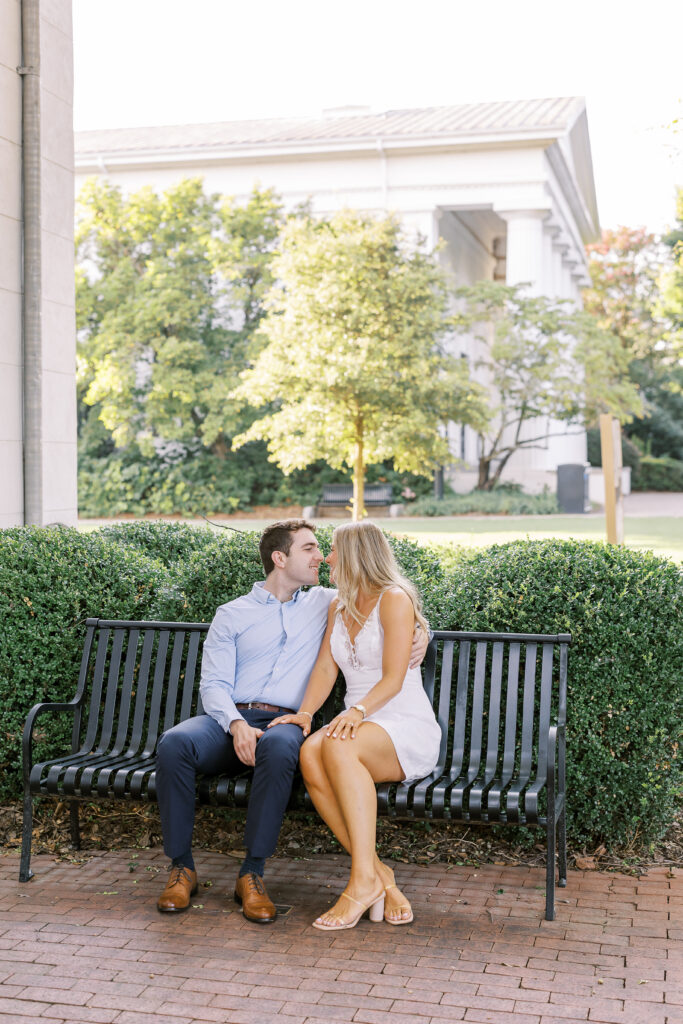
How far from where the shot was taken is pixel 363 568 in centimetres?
454

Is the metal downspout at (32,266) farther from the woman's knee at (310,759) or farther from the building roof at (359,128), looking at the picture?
the building roof at (359,128)

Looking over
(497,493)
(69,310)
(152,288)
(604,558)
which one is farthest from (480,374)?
(604,558)

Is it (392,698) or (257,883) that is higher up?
(392,698)

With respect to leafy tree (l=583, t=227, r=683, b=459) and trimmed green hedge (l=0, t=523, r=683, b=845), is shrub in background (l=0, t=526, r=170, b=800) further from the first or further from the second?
leafy tree (l=583, t=227, r=683, b=459)

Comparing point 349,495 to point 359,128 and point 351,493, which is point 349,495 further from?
point 359,128

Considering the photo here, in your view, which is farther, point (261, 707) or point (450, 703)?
point (450, 703)

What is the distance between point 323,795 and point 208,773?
1.65 ft

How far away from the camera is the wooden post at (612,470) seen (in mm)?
11852

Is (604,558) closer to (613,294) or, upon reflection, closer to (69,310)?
(69,310)

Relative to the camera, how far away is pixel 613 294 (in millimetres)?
47406

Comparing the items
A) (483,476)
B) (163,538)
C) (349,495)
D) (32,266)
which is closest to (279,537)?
(163,538)

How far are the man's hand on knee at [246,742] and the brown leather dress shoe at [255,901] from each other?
0.43 m

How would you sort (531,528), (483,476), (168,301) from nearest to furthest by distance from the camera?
(531,528), (168,301), (483,476)

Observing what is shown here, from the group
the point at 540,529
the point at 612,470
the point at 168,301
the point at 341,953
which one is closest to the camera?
the point at 341,953
